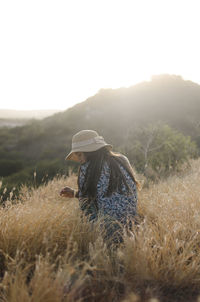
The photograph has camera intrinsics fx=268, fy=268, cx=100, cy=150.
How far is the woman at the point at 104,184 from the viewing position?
2451 mm

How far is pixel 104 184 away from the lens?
2455 millimetres

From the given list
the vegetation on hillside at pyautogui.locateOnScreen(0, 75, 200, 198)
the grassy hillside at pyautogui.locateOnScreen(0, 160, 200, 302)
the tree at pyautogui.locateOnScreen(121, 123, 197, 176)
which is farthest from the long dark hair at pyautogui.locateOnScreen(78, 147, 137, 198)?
the tree at pyautogui.locateOnScreen(121, 123, 197, 176)

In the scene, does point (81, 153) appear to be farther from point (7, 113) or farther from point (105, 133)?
point (7, 113)

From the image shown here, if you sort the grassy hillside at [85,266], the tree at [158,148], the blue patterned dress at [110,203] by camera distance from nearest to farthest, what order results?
the grassy hillside at [85,266] < the blue patterned dress at [110,203] < the tree at [158,148]

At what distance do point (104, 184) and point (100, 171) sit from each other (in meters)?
0.13

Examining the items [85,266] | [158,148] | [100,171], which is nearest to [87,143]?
[100,171]

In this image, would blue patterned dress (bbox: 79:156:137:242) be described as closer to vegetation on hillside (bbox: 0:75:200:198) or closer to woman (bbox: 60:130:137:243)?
woman (bbox: 60:130:137:243)

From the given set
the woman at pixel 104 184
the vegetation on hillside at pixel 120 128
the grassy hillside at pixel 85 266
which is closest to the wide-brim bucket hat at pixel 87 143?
the woman at pixel 104 184

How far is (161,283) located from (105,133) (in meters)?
16.4

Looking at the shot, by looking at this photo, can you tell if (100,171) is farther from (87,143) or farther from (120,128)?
(120,128)

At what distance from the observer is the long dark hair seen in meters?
2.45

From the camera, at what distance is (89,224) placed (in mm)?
2326

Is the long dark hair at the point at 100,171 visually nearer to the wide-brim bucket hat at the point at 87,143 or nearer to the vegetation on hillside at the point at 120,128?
Answer: the wide-brim bucket hat at the point at 87,143

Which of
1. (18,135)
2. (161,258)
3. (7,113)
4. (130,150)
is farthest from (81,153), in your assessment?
(7,113)
